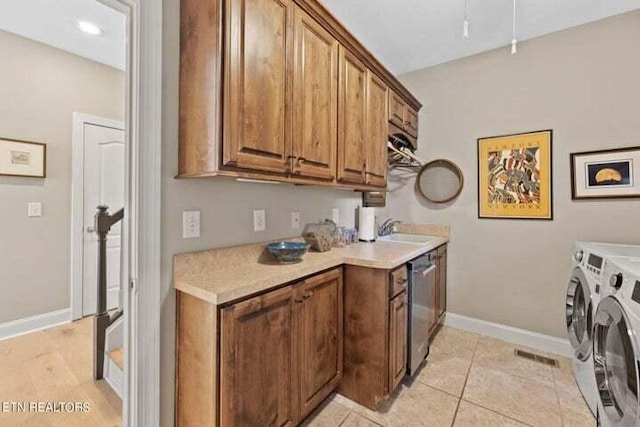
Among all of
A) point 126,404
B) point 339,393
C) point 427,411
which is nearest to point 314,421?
point 339,393

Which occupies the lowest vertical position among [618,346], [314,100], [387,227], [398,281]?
[618,346]

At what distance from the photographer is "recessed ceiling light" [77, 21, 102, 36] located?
2.29m

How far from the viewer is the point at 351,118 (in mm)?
1965

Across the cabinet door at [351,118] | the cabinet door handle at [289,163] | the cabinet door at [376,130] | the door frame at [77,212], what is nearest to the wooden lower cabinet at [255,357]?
the cabinet door handle at [289,163]

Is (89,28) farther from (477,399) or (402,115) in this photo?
(477,399)

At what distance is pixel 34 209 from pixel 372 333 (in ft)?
10.6

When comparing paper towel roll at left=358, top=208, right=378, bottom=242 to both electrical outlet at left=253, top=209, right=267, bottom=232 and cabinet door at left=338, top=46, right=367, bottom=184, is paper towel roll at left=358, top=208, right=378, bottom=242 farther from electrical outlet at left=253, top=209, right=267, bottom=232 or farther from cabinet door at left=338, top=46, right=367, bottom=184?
electrical outlet at left=253, top=209, right=267, bottom=232

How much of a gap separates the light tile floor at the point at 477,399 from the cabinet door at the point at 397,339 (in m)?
0.17

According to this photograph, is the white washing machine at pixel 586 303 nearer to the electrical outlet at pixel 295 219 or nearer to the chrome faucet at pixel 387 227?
the chrome faucet at pixel 387 227

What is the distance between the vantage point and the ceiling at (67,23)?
209 centimetres

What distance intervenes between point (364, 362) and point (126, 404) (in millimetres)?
1221

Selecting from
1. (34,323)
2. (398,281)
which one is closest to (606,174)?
→ (398,281)

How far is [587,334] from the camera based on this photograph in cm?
173

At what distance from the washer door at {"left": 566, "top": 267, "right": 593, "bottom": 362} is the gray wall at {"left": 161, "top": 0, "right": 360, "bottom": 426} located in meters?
1.97
